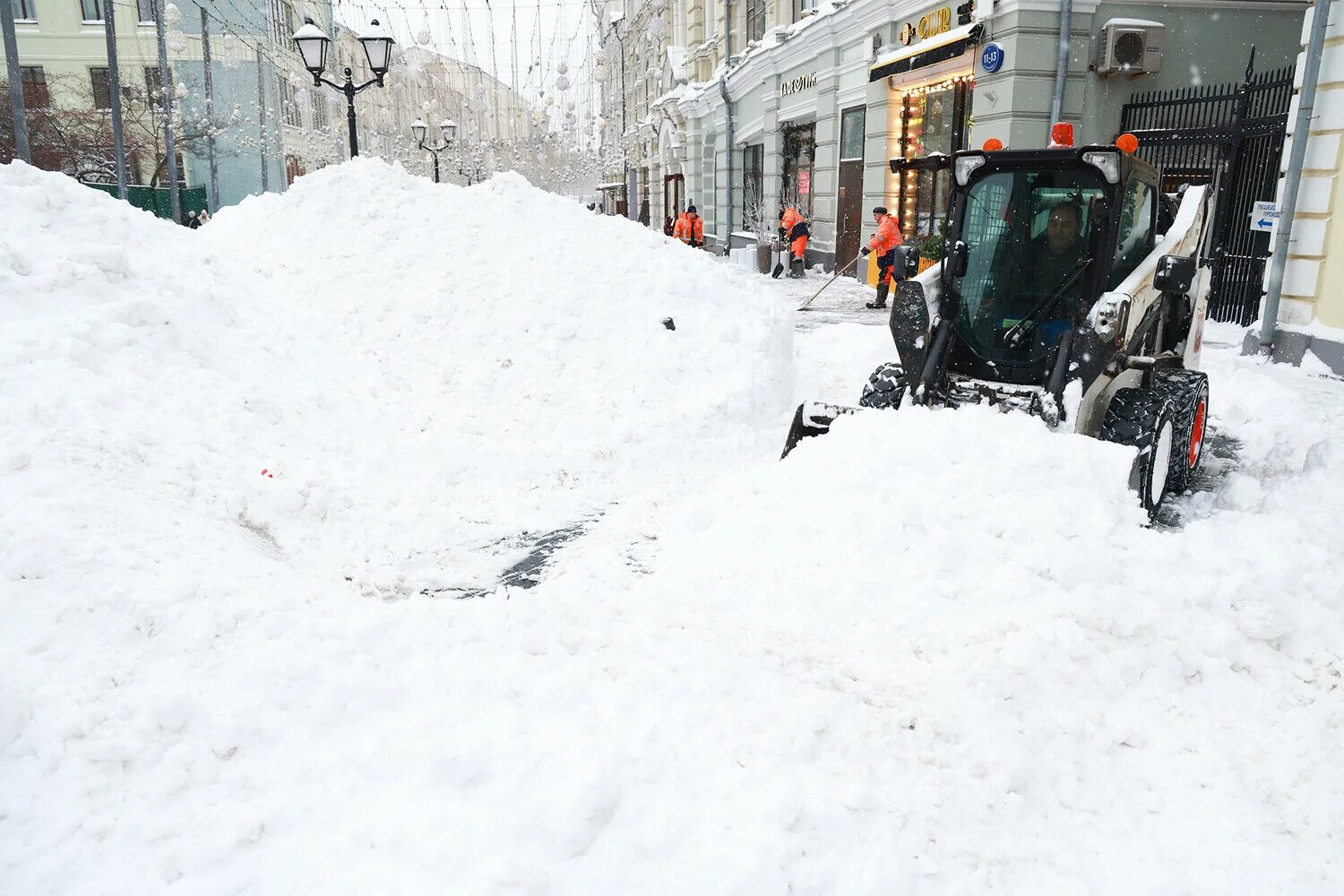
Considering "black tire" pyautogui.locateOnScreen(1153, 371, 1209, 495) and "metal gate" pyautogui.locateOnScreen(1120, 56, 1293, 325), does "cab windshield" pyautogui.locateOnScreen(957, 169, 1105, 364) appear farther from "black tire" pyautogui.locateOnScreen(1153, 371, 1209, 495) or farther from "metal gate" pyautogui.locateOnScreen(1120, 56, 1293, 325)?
"metal gate" pyautogui.locateOnScreen(1120, 56, 1293, 325)

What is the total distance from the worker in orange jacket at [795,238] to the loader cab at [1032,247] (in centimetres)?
1448

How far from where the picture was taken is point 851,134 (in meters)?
18.7

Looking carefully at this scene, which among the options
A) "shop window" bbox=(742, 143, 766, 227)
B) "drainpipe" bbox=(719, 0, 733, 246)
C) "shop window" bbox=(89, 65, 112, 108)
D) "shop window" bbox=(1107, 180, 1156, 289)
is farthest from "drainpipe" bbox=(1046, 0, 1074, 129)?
"shop window" bbox=(89, 65, 112, 108)

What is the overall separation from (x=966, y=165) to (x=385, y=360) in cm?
521

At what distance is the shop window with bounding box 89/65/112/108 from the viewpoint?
3506cm

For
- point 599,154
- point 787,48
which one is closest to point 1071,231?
point 787,48

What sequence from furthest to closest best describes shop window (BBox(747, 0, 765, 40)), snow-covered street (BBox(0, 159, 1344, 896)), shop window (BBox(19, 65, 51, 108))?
shop window (BBox(19, 65, 51, 108)) < shop window (BBox(747, 0, 765, 40)) < snow-covered street (BBox(0, 159, 1344, 896))

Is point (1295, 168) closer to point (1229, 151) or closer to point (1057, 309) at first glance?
point (1229, 151)

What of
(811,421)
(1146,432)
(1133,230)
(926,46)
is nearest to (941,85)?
(926,46)

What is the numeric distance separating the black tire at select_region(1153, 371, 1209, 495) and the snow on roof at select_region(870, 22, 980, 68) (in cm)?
912

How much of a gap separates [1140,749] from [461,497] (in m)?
4.68

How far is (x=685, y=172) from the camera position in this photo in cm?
3322

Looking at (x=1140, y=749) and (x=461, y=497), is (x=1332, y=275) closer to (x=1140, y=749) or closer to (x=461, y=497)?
(x=1140, y=749)

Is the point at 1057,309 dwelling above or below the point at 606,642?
above
